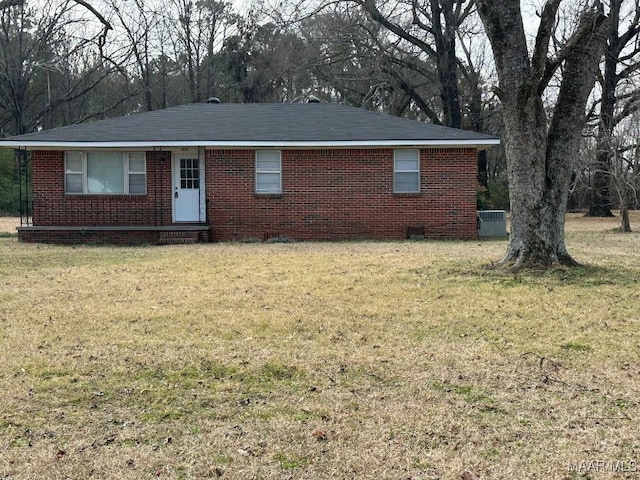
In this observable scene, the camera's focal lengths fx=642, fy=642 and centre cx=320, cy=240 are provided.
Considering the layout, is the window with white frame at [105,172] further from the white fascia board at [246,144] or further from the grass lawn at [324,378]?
the grass lawn at [324,378]

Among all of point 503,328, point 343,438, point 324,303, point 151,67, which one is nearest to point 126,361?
point 343,438

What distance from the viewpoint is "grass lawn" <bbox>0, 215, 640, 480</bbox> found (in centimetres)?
339

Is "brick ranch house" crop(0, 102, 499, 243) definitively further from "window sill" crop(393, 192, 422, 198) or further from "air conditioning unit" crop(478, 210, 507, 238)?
"air conditioning unit" crop(478, 210, 507, 238)

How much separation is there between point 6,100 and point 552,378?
40549mm

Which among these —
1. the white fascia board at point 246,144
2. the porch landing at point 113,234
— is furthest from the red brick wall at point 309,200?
the porch landing at point 113,234

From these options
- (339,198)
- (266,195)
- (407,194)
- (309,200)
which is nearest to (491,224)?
(407,194)

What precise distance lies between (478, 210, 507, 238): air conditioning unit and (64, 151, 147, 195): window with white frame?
9.56 m

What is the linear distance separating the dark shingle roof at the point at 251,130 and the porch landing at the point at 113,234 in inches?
87.0

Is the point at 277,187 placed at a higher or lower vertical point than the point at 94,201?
higher

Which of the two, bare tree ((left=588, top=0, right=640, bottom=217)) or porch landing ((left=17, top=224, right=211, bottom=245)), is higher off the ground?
bare tree ((left=588, top=0, right=640, bottom=217))

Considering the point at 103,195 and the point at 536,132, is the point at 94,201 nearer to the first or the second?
the point at 103,195

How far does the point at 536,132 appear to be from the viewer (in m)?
9.50

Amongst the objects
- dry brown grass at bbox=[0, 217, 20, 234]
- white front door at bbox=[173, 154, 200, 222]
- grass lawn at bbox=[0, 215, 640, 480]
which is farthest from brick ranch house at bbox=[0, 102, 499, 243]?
grass lawn at bbox=[0, 215, 640, 480]

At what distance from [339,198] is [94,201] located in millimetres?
6736
